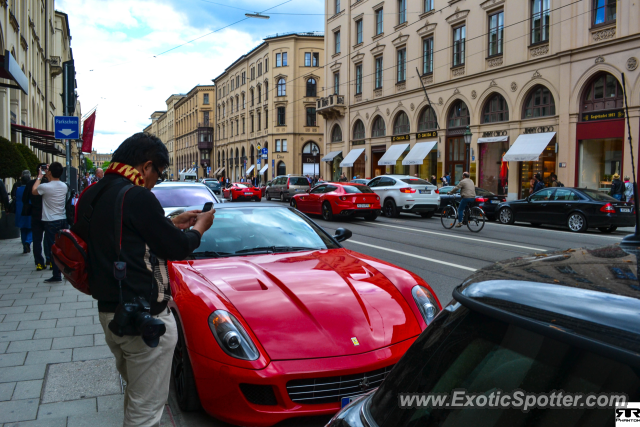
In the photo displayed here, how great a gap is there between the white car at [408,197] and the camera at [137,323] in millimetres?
18387

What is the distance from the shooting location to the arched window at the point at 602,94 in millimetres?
21913

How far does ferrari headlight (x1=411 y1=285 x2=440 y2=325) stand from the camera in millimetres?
3811

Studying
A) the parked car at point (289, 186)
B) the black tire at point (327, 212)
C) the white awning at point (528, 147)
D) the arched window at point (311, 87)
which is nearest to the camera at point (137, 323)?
the black tire at point (327, 212)

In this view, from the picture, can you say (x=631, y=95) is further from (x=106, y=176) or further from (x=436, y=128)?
(x=106, y=176)

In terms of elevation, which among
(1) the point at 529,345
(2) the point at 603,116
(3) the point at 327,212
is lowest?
(3) the point at 327,212

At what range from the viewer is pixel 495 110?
28438 millimetres

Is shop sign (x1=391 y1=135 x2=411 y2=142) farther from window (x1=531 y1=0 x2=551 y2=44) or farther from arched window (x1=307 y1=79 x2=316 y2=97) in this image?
arched window (x1=307 y1=79 x2=316 y2=97)

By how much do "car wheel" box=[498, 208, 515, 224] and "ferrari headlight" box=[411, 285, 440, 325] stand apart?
15954mm

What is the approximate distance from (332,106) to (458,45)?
14742mm

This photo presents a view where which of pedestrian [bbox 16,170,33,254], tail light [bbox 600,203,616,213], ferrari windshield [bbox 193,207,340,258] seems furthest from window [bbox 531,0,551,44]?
ferrari windshield [bbox 193,207,340,258]

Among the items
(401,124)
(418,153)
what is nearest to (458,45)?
(418,153)

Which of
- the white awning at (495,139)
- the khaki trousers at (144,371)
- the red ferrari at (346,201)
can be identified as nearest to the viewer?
the khaki trousers at (144,371)

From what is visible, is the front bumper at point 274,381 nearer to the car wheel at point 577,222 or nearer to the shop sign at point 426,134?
the car wheel at point 577,222

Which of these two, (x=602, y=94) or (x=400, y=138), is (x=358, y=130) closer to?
(x=400, y=138)
